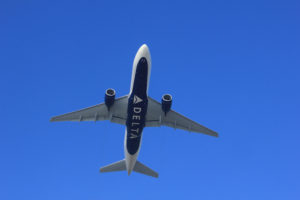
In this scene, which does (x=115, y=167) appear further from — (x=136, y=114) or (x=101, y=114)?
(x=136, y=114)

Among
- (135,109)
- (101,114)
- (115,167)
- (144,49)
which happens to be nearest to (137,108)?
(135,109)

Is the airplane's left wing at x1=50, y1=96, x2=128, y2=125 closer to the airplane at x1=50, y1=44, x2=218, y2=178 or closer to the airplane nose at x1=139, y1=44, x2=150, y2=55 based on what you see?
the airplane at x1=50, y1=44, x2=218, y2=178

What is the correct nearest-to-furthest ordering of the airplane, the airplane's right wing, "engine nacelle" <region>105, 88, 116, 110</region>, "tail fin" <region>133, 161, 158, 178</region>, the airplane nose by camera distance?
the airplane nose
the airplane
"engine nacelle" <region>105, 88, 116, 110</region>
the airplane's right wing
"tail fin" <region>133, 161, 158, 178</region>

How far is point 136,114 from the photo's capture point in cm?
3425

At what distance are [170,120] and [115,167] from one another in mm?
8023

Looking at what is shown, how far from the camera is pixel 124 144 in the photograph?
1463 inches

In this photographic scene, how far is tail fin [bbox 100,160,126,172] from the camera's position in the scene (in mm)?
40156

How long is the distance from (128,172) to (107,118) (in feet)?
19.7

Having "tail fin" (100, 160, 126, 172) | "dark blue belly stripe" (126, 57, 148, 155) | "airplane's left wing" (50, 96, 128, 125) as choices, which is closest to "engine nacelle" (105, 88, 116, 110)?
"airplane's left wing" (50, 96, 128, 125)

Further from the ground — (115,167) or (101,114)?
(101,114)

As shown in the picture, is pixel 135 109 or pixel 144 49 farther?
pixel 135 109

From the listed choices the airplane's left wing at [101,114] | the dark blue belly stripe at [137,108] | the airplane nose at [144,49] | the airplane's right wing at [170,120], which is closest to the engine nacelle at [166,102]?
the airplane's right wing at [170,120]

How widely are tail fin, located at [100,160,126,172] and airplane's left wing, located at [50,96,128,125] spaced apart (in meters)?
5.21

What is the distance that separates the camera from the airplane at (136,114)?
32.3m
